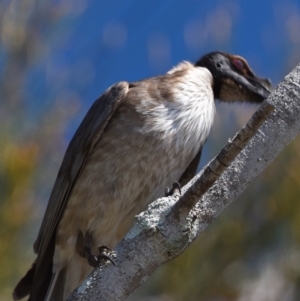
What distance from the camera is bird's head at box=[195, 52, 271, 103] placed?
321 cm

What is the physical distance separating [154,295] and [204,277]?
0.22 meters

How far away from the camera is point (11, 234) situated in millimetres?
2129

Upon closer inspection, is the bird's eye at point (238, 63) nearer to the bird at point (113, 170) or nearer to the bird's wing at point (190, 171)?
the bird at point (113, 170)

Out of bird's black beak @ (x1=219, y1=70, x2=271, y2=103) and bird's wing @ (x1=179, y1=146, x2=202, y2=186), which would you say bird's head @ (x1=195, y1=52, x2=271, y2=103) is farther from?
bird's wing @ (x1=179, y1=146, x2=202, y2=186)

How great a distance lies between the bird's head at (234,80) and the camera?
321 cm

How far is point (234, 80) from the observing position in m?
3.30

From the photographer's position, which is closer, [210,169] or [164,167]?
[210,169]

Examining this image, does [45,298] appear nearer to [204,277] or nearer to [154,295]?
[154,295]

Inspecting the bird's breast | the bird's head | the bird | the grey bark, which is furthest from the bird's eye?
the grey bark

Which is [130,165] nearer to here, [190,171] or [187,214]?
[190,171]

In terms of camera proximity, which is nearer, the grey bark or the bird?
the grey bark

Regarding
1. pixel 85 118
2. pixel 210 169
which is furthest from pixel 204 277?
pixel 85 118

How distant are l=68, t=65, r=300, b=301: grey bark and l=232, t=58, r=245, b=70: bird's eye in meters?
1.63

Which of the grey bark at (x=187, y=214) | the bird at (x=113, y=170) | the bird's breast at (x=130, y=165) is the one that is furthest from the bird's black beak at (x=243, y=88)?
the grey bark at (x=187, y=214)
